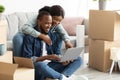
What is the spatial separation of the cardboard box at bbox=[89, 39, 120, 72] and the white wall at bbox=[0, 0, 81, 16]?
1202mm

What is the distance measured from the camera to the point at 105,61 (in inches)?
146

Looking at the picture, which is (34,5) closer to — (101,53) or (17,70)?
(101,53)

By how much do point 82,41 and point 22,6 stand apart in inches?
48.3

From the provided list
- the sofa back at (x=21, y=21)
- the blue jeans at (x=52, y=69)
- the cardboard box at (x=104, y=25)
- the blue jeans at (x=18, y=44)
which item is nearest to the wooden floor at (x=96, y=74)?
the cardboard box at (x=104, y=25)

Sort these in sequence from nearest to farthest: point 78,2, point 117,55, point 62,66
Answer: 1. point 62,66
2. point 117,55
3. point 78,2

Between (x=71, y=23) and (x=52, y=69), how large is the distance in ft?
6.75

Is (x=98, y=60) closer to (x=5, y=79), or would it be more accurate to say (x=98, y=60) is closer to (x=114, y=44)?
(x=114, y=44)

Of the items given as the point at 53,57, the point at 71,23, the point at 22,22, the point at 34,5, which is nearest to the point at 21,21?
the point at 22,22

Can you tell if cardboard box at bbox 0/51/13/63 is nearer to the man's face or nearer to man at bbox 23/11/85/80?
man at bbox 23/11/85/80

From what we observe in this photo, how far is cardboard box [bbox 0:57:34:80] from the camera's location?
2.03m

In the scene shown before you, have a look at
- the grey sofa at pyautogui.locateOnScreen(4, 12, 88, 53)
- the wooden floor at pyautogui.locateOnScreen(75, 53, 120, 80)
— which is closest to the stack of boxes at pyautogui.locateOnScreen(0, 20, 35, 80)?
the grey sofa at pyautogui.locateOnScreen(4, 12, 88, 53)

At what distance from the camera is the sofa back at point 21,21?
3.95 meters

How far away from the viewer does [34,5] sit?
4.54 metres

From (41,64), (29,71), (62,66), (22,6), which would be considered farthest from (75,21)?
(29,71)
